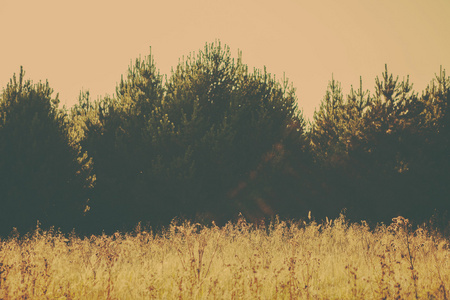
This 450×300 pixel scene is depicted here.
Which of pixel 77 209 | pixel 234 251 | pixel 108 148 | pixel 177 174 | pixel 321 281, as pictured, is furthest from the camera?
pixel 108 148

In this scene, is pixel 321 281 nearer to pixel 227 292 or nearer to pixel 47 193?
pixel 227 292

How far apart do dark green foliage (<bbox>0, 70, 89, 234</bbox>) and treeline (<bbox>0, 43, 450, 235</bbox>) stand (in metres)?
0.14

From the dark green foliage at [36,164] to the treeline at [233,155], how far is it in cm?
14

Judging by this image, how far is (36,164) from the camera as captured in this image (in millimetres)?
9898

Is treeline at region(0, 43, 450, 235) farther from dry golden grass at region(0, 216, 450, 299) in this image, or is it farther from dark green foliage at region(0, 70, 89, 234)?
dry golden grass at region(0, 216, 450, 299)

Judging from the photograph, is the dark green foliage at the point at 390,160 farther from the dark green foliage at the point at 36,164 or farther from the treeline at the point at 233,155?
the dark green foliage at the point at 36,164

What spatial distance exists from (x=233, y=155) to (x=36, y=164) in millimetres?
6023

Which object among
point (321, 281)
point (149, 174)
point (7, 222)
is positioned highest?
point (149, 174)

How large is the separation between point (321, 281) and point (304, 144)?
29.0ft

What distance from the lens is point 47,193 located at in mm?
9789

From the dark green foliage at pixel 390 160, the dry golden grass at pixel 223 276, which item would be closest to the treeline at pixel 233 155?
the dark green foliage at pixel 390 160

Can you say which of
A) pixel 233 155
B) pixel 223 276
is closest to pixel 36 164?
pixel 233 155

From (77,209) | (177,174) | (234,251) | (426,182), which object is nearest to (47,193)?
(77,209)

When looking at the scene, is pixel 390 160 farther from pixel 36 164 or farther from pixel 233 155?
pixel 36 164
